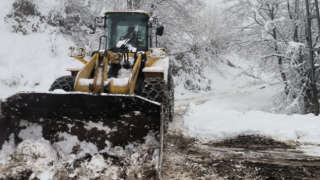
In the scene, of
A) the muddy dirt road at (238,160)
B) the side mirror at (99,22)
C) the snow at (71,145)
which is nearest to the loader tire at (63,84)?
the snow at (71,145)

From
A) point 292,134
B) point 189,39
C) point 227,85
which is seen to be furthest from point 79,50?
point 227,85

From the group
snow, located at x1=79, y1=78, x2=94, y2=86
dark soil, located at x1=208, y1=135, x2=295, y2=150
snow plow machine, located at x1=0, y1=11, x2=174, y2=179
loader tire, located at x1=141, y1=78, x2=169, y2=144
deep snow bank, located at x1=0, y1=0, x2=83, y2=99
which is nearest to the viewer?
snow plow machine, located at x1=0, y1=11, x2=174, y2=179

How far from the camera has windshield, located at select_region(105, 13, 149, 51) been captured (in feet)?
18.9

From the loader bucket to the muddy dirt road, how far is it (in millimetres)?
701

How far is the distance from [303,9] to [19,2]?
44.3 ft

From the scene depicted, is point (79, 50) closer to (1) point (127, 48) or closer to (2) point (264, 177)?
(1) point (127, 48)

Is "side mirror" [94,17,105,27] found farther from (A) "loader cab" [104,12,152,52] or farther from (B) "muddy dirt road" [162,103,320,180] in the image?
(B) "muddy dirt road" [162,103,320,180]

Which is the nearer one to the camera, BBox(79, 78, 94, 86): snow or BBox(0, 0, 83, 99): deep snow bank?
BBox(79, 78, 94, 86): snow

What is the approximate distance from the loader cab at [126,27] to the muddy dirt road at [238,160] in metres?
2.43

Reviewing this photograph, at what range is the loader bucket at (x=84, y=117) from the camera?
10.5 feet

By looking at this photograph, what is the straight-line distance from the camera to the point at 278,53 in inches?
→ 385

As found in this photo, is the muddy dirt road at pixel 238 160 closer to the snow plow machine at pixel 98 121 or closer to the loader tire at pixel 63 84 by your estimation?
the snow plow machine at pixel 98 121

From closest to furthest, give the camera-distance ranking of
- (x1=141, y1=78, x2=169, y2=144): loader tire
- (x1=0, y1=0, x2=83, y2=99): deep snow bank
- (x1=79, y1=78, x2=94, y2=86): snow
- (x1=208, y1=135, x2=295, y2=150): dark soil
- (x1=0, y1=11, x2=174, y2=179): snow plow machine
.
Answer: (x1=0, y1=11, x2=174, y2=179): snow plow machine
(x1=141, y1=78, x2=169, y2=144): loader tire
(x1=79, y1=78, x2=94, y2=86): snow
(x1=208, y1=135, x2=295, y2=150): dark soil
(x1=0, y1=0, x2=83, y2=99): deep snow bank

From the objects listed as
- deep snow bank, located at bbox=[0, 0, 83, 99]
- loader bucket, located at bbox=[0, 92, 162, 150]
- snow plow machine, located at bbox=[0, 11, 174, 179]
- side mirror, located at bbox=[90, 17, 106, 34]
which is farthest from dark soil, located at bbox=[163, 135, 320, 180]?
deep snow bank, located at bbox=[0, 0, 83, 99]
